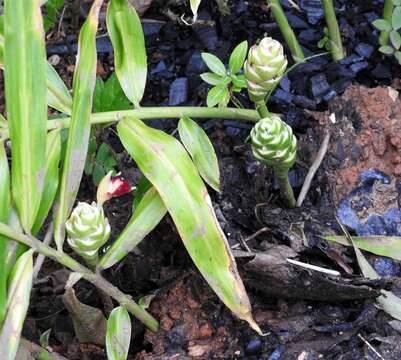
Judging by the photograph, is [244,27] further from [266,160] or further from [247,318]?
[247,318]

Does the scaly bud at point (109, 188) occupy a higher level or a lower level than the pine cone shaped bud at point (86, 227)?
lower

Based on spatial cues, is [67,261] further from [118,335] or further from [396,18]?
[396,18]

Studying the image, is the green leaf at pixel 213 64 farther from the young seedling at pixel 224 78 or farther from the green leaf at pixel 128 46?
the green leaf at pixel 128 46

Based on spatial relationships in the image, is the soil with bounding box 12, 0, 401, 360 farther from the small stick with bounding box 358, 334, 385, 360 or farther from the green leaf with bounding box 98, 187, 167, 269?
the green leaf with bounding box 98, 187, 167, 269

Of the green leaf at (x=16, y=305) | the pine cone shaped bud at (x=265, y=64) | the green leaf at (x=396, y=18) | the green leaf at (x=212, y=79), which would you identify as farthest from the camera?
the green leaf at (x=396, y=18)

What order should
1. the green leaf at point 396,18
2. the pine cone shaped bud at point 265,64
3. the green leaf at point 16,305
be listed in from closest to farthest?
the green leaf at point 16,305 → the pine cone shaped bud at point 265,64 → the green leaf at point 396,18

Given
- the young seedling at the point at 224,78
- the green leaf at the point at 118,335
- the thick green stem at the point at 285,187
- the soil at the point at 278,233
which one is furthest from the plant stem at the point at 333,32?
the green leaf at the point at 118,335

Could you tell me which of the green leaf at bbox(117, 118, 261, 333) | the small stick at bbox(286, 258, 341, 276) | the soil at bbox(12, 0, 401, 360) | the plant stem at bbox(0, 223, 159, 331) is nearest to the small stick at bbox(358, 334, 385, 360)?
the soil at bbox(12, 0, 401, 360)

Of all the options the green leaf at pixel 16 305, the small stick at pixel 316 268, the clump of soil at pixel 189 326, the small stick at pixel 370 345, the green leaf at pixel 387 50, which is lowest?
the small stick at pixel 370 345
